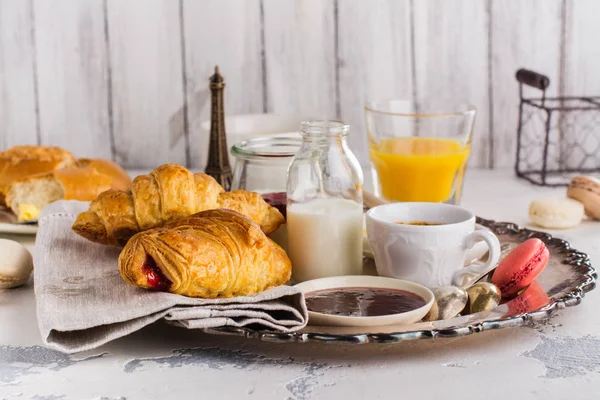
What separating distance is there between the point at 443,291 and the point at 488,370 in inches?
5.0

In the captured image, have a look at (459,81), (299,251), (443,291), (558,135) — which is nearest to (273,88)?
(459,81)

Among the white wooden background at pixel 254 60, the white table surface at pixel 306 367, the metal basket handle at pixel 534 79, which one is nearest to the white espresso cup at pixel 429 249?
the white table surface at pixel 306 367

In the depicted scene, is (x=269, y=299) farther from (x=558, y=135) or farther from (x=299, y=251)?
(x=558, y=135)

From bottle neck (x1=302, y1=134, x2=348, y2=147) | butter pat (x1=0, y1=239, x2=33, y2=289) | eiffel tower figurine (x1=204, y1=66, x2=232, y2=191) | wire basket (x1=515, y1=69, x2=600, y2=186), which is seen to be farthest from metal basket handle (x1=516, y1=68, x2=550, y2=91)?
butter pat (x1=0, y1=239, x2=33, y2=289)

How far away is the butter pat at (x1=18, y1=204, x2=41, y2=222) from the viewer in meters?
1.38

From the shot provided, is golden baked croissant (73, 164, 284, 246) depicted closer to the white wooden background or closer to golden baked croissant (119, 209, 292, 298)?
golden baked croissant (119, 209, 292, 298)

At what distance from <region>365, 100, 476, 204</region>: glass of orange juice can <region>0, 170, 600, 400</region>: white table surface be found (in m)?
0.54

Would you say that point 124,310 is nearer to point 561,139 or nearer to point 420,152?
point 420,152

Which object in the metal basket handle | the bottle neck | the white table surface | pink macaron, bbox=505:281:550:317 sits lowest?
the white table surface

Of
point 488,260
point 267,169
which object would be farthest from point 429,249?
point 267,169

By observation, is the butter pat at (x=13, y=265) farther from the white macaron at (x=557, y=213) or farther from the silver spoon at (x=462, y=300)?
the white macaron at (x=557, y=213)

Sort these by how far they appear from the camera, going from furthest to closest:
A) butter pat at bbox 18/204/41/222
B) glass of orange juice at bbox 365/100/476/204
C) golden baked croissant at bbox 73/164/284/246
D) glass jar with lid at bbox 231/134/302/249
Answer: glass of orange juice at bbox 365/100/476/204, butter pat at bbox 18/204/41/222, glass jar with lid at bbox 231/134/302/249, golden baked croissant at bbox 73/164/284/246

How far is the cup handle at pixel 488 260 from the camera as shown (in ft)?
3.32

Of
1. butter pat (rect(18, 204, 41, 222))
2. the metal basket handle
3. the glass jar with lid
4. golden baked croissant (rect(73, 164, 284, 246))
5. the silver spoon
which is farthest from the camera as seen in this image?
the metal basket handle
